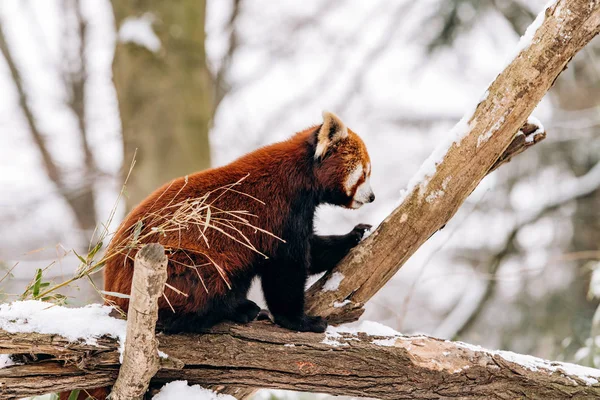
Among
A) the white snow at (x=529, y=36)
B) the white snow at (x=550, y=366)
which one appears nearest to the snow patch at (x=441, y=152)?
the white snow at (x=529, y=36)

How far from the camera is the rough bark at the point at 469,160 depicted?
2.15 meters

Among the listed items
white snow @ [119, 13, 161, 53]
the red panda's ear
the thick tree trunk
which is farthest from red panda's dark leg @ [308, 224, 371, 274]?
white snow @ [119, 13, 161, 53]

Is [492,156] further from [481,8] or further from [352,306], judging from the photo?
[481,8]

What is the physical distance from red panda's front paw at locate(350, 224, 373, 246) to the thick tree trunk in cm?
245

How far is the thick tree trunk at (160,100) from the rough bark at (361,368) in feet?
8.94

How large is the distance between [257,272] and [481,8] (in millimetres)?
4836

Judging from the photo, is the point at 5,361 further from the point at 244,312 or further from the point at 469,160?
the point at 469,160

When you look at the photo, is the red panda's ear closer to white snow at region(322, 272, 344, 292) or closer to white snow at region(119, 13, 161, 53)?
white snow at region(322, 272, 344, 292)

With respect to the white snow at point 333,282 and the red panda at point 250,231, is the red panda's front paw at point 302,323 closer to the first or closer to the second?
the red panda at point 250,231

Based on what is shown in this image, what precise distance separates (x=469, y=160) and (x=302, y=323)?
91 centimetres

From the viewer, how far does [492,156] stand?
7.40 ft

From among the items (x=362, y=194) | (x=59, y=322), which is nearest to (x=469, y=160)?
(x=362, y=194)

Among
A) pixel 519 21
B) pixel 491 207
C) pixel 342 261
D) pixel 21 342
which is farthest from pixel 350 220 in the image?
pixel 21 342

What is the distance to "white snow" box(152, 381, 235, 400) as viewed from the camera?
6.48 ft
